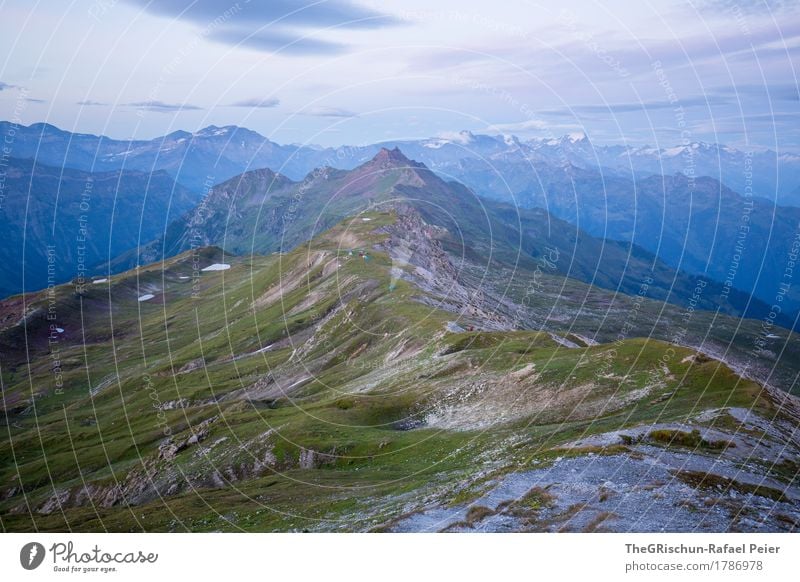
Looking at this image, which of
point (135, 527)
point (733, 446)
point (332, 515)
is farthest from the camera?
point (135, 527)

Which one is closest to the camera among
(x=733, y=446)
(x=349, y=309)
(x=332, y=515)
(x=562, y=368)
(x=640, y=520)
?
(x=640, y=520)

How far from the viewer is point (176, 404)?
575ft

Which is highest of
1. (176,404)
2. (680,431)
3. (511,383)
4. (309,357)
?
(680,431)

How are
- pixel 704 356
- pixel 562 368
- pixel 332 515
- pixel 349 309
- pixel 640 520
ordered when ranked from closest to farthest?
pixel 640 520 < pixel 332 515 < pixel 704 356 < pixel 562 368 < pixel 349 309

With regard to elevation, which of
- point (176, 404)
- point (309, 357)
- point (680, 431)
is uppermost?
point (680, 431)

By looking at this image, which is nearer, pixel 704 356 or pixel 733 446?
pixel 733 446

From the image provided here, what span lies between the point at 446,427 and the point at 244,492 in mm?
28242

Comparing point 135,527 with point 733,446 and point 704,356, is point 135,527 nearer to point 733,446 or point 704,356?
point 733,446

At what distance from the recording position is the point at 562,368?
314 ft

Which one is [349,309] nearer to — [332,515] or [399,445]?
[399,445]

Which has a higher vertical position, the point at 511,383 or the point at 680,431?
the point at 680,431

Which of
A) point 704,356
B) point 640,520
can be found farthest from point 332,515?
point 704,356

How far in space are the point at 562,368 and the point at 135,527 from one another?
61122mm

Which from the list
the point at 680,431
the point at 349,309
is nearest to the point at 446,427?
the point at 680,431
